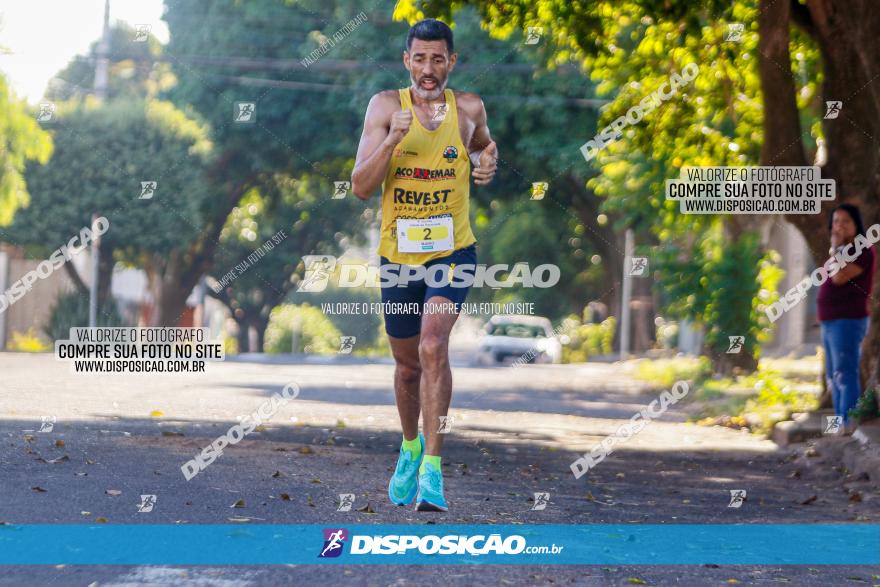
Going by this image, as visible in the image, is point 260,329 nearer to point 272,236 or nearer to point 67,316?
point 272,236

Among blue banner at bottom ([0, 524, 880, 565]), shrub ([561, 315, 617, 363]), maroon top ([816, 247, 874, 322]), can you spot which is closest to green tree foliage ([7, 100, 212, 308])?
shrub ([561, 315, 617, 363])

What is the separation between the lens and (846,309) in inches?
414

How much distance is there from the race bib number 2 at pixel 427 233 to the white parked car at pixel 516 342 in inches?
991

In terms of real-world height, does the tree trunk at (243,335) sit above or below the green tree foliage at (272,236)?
below

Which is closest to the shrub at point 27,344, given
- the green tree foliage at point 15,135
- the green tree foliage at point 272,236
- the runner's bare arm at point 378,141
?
the green tree foliage at point 272,236

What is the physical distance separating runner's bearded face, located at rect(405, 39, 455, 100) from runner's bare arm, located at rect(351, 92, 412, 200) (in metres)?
0.15

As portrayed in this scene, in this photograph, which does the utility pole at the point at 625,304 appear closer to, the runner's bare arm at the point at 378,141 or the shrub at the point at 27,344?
the shrub at the point at 27,344

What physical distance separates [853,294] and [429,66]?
5945 millimetres

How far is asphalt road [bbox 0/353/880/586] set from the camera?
5.04 meters

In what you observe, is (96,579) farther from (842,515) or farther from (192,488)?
(842,515)

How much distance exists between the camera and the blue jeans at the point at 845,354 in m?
10.6

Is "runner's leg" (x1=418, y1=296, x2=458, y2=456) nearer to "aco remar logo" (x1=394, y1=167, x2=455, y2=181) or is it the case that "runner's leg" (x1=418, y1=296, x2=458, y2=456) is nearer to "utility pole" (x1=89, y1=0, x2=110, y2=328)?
"aco remar logo" (x1=394, y1=167, x2=455, y2=181)

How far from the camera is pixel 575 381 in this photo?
84.1 ft

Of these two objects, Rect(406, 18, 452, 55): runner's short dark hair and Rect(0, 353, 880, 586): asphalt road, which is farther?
Rect(406, 18, 452, 55): runner's short dark hair
